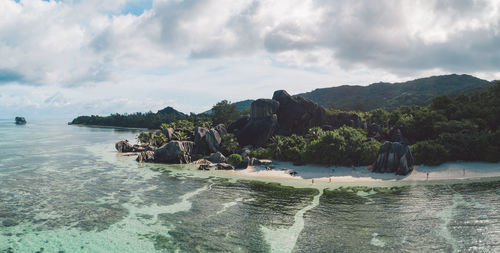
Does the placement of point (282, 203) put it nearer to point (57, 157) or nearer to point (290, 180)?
point (290, 180)

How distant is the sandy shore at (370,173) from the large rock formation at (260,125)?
21296 mm

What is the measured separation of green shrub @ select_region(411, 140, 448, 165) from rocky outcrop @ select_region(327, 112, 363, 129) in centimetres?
3252

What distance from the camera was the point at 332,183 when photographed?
50.8 meters

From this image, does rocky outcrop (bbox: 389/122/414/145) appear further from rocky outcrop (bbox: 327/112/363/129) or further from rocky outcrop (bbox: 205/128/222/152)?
rocky outcrop (bbox: 205/128/222/152)

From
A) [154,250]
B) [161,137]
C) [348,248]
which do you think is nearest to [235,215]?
[154,250]

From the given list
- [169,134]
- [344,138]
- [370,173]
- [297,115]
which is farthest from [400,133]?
[169,134]

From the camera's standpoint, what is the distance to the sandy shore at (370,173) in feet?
169

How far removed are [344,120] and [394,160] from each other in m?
39.2

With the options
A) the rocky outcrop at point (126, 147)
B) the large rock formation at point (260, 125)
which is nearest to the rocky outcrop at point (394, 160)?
the large rock formation at point (260, 125)

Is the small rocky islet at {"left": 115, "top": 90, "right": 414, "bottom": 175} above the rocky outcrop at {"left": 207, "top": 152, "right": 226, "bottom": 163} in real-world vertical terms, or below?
above

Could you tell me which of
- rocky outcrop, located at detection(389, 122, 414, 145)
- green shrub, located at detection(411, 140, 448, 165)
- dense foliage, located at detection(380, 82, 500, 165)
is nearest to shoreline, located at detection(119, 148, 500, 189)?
green shrub, located at detection(411, 140, 448, 165)

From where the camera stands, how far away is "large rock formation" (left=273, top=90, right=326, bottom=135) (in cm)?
9056

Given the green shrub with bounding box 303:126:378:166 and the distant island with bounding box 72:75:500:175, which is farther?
the green shrub with bounding box 303:126:378:166

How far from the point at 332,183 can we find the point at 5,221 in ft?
157
